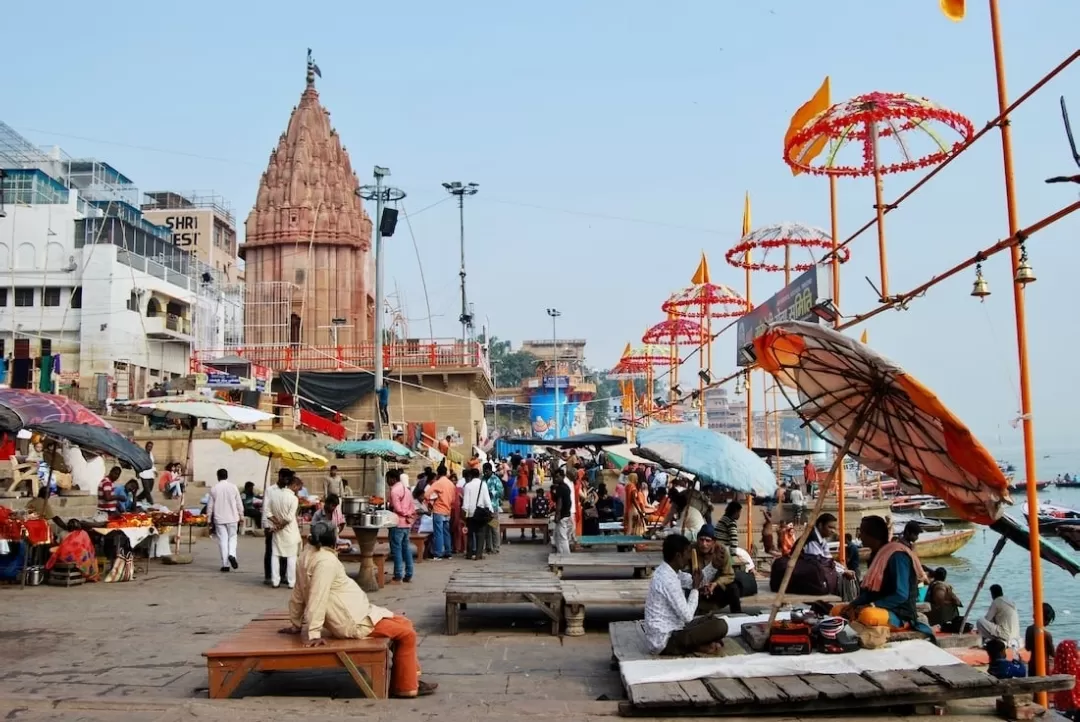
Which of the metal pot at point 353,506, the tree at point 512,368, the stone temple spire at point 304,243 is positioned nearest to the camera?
the metal pot at point 353,506

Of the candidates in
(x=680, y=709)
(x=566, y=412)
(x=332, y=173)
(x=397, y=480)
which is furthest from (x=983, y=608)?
(x=566, y=412)

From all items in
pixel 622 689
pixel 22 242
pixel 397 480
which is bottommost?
pixel 622 689

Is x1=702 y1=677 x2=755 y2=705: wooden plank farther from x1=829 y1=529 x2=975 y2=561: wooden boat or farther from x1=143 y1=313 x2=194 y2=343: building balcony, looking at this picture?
x1=143 y1=313 x2=194 y2=343: building balcony

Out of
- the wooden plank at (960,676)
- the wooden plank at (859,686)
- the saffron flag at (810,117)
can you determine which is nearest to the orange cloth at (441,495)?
the saffron flag at (810,117)

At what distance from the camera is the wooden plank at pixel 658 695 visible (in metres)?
5.66

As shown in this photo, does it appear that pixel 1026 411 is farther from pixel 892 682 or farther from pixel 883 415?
pixel 892 682

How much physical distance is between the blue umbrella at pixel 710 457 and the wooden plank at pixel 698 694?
18.5ft

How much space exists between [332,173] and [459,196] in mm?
5991

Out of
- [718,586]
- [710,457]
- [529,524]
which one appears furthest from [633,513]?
[718,586]

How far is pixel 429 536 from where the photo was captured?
16.3 meters

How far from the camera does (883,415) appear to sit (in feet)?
23.1

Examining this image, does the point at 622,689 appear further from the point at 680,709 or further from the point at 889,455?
the point at 889,455

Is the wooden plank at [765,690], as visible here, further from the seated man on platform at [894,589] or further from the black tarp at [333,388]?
the black tarp at [333,388]

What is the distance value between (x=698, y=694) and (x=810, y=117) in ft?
26.4
